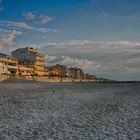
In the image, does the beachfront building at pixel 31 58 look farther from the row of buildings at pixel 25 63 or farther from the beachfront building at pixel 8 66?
the beachfront building at pixel 8 66

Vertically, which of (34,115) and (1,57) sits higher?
(1,57)

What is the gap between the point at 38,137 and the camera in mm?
9625

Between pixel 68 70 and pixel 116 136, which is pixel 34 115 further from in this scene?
pixel 68 70

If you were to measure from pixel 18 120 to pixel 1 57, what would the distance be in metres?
87.3

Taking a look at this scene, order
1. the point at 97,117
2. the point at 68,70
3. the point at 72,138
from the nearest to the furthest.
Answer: the point at 72,138
the point at 97,117
the point at 68,70

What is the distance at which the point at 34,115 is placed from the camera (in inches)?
570

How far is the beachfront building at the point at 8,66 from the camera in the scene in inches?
3620

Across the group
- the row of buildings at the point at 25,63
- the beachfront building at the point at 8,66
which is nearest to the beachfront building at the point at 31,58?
the row of buildings at the point at 25,63

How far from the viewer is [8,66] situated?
95.9 metres

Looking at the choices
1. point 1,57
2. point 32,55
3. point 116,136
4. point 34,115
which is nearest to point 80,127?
point 116,136

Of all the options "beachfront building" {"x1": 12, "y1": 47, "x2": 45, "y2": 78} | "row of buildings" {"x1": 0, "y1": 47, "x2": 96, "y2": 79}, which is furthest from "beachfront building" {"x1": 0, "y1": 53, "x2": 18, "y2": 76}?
"beachfront building" {"x1": 12, "y1": 47, "x2": 45, "y2": 78}

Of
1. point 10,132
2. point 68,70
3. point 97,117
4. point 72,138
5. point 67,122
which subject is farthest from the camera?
point 68,70

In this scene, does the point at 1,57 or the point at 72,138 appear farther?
the point at 1,57

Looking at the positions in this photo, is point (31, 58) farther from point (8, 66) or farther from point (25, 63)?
point (8, 66)
